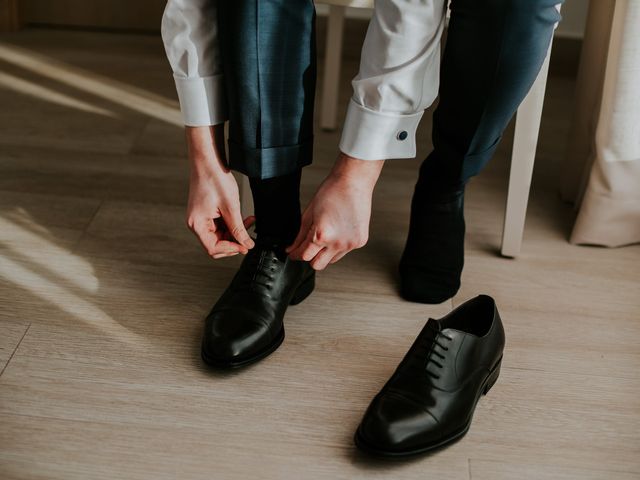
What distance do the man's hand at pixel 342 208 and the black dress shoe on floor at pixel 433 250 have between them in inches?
7.0

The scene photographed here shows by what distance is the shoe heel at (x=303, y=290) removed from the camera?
3.33 feet

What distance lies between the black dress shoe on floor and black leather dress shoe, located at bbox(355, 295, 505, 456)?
0.15 metres

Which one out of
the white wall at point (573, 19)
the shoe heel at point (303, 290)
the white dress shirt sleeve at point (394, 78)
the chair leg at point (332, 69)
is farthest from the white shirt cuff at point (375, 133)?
the white wall at point (573, 19)

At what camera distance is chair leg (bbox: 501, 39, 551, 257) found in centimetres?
102

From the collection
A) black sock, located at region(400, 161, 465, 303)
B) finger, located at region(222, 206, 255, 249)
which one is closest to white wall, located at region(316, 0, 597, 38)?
black sock, located at region(400, 161, 465, 303)

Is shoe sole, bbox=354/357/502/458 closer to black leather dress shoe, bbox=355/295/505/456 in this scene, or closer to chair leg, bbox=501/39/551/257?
black leather dress shoe, bbox=355/295/505/456

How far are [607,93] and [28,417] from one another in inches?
32.6

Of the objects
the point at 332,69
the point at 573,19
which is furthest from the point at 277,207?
the point at 573,19

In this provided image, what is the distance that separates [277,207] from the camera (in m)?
0.94

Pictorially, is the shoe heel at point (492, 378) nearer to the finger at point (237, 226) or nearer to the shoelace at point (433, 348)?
the shoelace at point (433, 348)

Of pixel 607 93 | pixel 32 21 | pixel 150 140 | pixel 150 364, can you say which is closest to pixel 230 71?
pixel 150 364

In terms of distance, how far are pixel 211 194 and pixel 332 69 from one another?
669 mm

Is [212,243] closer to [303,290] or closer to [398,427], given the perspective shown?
[303,290]

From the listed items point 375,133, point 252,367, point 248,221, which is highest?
point 375,133
